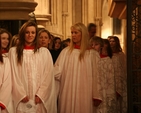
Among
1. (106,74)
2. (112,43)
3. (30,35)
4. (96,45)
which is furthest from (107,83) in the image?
(30,35)

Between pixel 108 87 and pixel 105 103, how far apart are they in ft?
1.89

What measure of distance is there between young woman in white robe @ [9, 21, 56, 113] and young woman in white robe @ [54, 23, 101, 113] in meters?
0.67

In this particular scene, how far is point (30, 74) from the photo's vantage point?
Result: 681cm

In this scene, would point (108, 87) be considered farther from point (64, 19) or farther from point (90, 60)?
point (64, 19)

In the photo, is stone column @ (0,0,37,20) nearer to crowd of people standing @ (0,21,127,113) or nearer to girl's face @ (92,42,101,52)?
crowd of people standing @ (0,21,127,113)

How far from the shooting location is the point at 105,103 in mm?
8492

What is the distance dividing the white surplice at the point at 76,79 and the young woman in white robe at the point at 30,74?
0.66 metres

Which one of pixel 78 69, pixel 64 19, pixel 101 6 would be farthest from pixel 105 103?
pixel 101 6

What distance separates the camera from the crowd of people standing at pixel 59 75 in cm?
675

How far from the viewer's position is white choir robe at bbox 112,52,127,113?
933 cm

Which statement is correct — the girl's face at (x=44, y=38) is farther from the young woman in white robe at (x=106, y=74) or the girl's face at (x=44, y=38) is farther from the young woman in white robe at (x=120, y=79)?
the young woman in white robe at (x=120, y=79)

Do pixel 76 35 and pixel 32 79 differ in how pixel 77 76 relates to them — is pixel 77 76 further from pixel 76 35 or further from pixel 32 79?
pixel 32 79

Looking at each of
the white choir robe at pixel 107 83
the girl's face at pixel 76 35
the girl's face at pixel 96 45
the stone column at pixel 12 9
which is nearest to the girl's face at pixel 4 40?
the girl's face at pixel 76 35

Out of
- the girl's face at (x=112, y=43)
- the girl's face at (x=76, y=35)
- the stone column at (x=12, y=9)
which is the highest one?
the stone column at (x=12, y=9)
